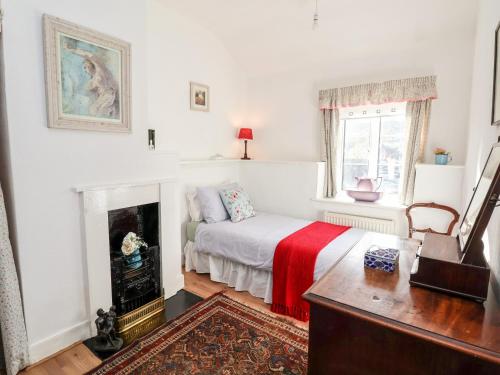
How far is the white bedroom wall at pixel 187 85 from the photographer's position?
301 cm

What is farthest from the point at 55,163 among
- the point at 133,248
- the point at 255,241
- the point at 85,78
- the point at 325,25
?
the point at 325,25

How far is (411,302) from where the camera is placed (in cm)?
100

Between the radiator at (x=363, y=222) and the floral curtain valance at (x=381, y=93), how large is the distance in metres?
1.32

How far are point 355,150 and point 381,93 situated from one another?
2.43ft

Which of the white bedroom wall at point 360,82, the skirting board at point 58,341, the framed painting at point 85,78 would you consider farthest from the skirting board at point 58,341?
the white bedroom wall at point 360,82

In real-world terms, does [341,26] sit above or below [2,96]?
above

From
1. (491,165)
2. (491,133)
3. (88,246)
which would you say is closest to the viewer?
(491,165)

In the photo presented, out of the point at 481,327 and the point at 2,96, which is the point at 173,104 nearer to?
the point at 2,96

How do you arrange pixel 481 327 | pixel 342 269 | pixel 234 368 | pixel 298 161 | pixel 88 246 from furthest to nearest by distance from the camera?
pixel 298 161 → pixel 88 246 → pixel 234 368 → pixel 342 269 → pixel 481 327

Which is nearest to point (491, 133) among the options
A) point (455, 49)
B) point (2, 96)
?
point (455, 49)

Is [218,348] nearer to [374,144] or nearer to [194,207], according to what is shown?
[194,207]

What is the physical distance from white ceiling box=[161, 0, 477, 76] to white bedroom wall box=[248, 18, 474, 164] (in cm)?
4

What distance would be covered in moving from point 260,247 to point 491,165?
73.0 inches

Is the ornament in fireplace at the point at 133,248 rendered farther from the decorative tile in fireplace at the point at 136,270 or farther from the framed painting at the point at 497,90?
the framed painting at the point at 497,90
